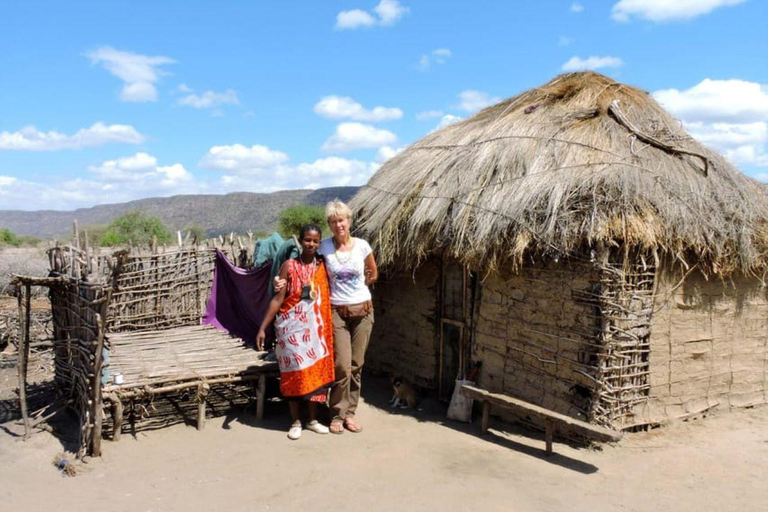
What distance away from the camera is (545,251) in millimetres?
5156

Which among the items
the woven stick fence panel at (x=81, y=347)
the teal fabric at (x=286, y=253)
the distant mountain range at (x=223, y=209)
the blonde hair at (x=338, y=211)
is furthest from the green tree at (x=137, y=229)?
the blonde hair at (x=338, y=211)

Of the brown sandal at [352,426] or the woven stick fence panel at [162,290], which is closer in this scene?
the brown sandal at [352,426]

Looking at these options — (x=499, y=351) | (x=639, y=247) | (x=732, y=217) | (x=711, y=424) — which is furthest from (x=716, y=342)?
(x=499, y=351)

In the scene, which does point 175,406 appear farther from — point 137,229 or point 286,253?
point 137,229

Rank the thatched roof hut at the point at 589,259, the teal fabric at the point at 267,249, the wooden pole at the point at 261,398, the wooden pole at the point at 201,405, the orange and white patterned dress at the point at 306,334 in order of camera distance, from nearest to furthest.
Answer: the thatched roof hut at the point at 589,259 → the orange and white patterned dress at the point at 306,334 → the wooden pole at the point at 201,405 → the wooden pole at the point at 261,398 → the teal fabric at the point at 267,249

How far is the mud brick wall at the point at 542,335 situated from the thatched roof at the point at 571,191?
35 centimetres

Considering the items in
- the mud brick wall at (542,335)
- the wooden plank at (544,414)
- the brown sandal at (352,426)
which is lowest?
the brown sandal at (352,426)

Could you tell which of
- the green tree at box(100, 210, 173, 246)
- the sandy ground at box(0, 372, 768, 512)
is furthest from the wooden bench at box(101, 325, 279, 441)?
the green tree at box(100, 210, 173, 246)

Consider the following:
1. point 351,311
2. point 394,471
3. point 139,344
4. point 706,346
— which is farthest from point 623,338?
point 139,344

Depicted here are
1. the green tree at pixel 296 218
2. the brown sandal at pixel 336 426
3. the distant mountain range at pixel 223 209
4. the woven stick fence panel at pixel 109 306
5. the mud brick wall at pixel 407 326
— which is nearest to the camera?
the woven stick fence panel at pixel 109 306

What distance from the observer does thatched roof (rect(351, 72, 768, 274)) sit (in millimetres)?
5129

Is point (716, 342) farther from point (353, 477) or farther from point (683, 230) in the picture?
point (353, 477)

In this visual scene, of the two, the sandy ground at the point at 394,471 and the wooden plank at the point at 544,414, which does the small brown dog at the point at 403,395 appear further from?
the wooden plank at the point at 544,414

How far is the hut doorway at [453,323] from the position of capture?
20.9ft
